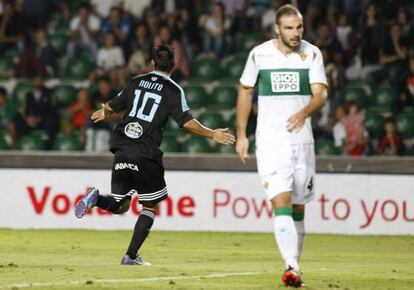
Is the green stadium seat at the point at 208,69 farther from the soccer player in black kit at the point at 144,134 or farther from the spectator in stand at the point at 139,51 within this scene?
the soccer player in black kit at the point at 144,134

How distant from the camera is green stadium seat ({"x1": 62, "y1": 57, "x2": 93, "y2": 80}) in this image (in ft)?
75.7

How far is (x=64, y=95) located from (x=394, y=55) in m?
6.06

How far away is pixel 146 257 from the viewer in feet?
43.8

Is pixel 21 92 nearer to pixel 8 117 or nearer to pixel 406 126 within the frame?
pixel 8 117

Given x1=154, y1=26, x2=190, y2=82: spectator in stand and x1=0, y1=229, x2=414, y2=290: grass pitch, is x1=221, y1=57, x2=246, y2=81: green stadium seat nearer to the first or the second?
x1=154, y1=26, x2=190, y2=82: spectator in stand

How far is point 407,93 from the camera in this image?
2023 centimetres

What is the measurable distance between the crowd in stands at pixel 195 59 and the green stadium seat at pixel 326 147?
0.05ft

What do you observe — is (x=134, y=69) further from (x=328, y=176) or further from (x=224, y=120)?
(x=328, y=176)

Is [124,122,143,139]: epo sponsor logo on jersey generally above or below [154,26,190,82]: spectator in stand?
below

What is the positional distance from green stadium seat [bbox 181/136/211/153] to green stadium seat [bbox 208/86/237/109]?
1.31m

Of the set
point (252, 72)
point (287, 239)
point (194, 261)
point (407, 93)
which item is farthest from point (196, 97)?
point (287, 239)

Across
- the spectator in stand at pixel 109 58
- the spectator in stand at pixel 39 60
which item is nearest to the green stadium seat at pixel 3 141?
the spectator in stand at pixel 39 60

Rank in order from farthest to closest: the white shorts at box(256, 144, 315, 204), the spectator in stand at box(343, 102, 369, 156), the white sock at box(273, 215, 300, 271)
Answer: the spectator in stand at box(343, 102, 369, 156) → the white shorts at box(256, 144, 315, 204) → the white sock at box(273, 215, 300, 271)

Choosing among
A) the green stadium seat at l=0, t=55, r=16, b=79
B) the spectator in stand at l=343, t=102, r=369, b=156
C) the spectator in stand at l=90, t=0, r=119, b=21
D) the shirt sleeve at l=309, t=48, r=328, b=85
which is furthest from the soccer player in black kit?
the spectator in stand at l=90, t=0, r=119, b=21
